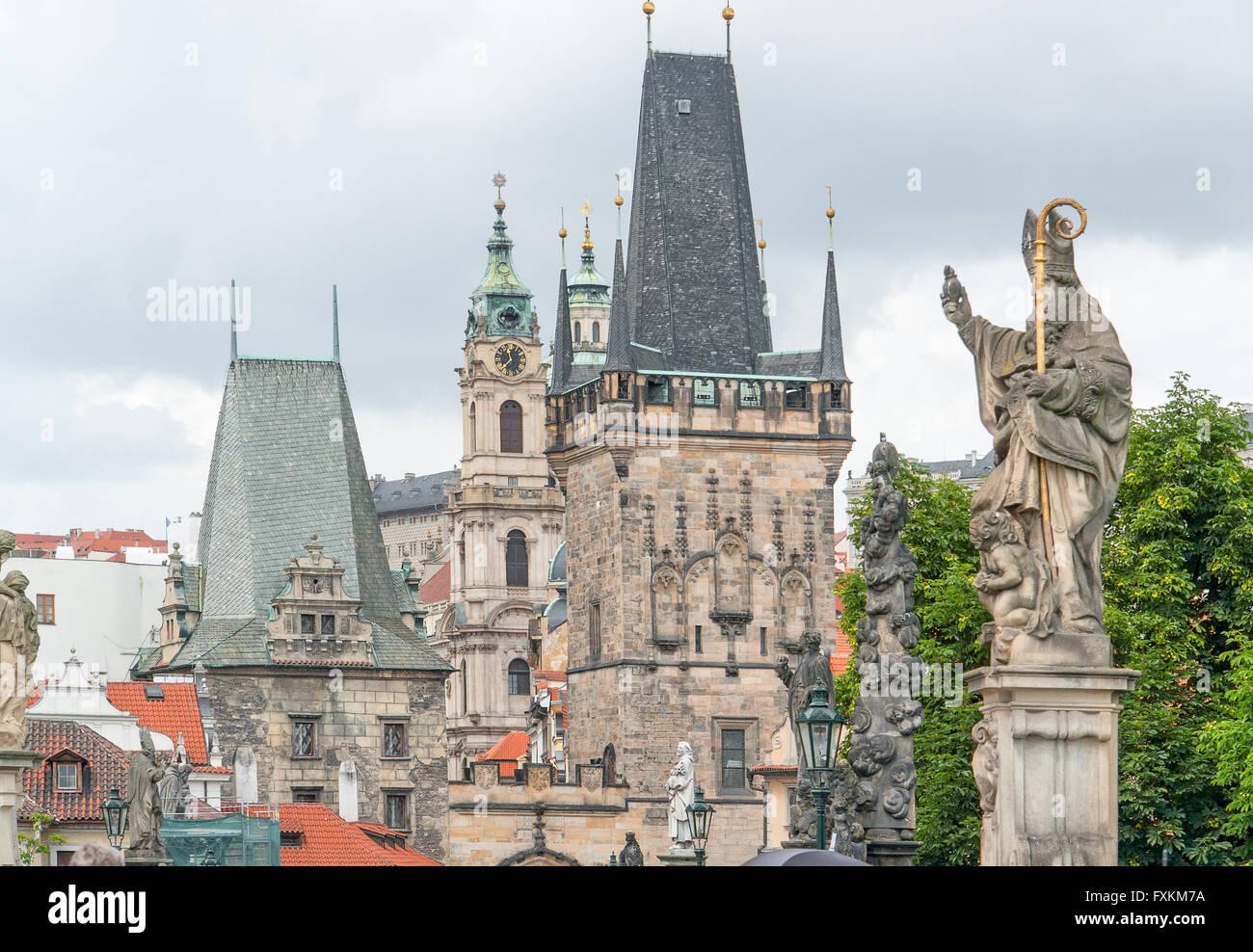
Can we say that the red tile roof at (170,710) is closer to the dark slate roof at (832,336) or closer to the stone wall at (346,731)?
the stone wall at (346,731)

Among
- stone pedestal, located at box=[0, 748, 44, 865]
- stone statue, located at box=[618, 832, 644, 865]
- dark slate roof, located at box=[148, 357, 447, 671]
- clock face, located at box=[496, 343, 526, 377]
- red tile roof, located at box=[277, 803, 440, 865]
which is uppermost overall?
clock face, located at box=[496, 343, 526, 377]

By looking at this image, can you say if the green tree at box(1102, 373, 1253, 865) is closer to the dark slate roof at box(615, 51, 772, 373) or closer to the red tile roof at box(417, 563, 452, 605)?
the dark slate roof at box(615, 51, 772, 373)

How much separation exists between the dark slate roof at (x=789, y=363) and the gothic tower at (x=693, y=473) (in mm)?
80

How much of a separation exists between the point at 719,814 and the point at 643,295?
59.4ft

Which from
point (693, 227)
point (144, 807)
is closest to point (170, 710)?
point (693, 227)

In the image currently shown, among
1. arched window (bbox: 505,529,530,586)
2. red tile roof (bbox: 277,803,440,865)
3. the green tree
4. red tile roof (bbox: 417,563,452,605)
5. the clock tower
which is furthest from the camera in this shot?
red tile roof (bbox: 417,563,452,605)

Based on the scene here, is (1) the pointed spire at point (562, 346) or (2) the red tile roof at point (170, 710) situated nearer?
(2) the red tile roof at point (170, 710)

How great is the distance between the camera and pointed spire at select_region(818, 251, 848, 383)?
286ft

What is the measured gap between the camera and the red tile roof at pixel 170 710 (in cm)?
7338

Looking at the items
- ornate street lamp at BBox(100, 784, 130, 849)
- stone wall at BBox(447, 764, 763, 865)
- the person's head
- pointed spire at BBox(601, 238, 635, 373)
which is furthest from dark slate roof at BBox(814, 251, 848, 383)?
the person's head

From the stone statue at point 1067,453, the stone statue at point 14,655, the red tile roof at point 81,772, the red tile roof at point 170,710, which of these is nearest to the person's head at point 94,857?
the stone statue at point 1067,453

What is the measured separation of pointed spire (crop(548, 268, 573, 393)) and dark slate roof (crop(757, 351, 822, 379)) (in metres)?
7.10

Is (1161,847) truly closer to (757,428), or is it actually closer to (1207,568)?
(1207,568)

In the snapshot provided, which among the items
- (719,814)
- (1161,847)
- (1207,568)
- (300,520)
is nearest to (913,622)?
(1161,847)
